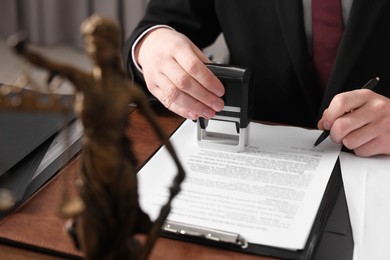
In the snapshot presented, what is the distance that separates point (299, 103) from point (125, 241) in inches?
35.8

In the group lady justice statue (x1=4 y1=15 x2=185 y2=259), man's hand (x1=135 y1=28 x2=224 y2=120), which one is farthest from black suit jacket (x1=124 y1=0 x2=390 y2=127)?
lady justice statue (x1=4 y1=15 x2=185 y2=259)

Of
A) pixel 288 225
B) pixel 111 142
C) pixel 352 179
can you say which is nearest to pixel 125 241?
pixel 111 142

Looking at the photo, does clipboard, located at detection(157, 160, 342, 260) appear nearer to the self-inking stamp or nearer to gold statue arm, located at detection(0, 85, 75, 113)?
the self-inking stamp

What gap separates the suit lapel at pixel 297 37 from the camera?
137cm

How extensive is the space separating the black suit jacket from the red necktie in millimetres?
26

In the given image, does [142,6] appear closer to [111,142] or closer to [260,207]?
[260,207]

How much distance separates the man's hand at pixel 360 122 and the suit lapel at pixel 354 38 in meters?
0.24

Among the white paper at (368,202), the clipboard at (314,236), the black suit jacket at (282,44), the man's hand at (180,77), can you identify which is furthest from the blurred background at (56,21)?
the clipboard at (314,236)

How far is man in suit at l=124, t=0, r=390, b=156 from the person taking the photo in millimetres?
1085

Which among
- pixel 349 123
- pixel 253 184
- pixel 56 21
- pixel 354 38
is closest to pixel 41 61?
pixel 253 184

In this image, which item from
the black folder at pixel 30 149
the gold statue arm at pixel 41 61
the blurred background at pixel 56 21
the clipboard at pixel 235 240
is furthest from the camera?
the blurred background at pixel 56 21

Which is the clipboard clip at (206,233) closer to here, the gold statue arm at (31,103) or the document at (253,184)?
the document at (253,184)

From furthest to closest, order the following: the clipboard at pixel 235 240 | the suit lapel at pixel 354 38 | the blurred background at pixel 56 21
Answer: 1. the blurred background at pixel 56 21
2. the suit lapel at pixel 354 38
3. the clipboard at pixel 235 240

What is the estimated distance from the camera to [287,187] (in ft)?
3.17
